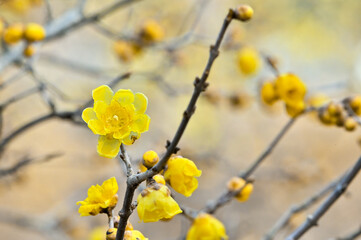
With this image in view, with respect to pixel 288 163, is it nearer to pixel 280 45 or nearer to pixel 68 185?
pixel 68 185

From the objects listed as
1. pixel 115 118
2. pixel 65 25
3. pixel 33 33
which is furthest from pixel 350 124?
pixel 65 25

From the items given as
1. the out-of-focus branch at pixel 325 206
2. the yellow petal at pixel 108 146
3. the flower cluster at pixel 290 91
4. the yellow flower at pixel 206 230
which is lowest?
the yellow flower at pixel 206 230

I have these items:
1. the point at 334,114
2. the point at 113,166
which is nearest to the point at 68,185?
the point at 113,166

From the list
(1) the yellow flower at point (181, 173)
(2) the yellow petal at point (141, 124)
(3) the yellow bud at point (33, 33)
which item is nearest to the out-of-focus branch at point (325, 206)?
(1) the yellow flower at point (181, 173)

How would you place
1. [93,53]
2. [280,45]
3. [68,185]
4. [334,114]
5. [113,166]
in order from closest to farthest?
[334,114]
[113,166]
[68,185]
[93,53]
[280,45]

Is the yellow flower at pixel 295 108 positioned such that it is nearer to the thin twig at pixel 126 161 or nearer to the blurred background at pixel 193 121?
the blurred background at pixel 193 121

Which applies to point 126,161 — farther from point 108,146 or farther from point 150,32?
point 150,32

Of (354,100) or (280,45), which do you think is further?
(280,45)
